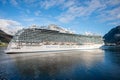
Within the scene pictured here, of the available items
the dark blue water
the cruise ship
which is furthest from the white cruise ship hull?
the dark blue water

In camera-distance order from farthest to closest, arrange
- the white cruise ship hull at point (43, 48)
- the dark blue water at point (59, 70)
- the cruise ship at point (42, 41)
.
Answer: the cruise ship at point (42, 41) → the white cruise ship hull at point (43, 48) → the dark blue water at point (59, 70)

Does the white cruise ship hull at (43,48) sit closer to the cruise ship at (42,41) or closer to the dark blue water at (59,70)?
the cruise ship at (42,41)

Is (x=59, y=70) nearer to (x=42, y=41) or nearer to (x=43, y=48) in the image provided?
(x=43, y=48)

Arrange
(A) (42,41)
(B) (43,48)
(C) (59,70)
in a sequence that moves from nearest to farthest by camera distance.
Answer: (C) (59,70)
(B) (43,48)
(A) (42,41)

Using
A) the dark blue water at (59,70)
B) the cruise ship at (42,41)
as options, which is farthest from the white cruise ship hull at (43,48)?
the dark blue water at (59,70)

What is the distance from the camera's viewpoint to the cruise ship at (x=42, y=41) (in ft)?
280

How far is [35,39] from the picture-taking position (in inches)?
3789

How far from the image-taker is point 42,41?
99.5 m

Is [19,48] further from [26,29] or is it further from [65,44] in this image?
[65,44]

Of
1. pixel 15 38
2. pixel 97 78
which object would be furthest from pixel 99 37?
pixel 97 78

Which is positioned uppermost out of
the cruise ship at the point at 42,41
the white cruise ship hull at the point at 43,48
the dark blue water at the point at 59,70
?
the cruise ship at the point at 42,41

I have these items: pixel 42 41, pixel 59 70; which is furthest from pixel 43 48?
pixel 59 70

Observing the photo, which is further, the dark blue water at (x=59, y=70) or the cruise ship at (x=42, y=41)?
the cruise ship at (x=42, y=41)

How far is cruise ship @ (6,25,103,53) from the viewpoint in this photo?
85269 millimetres
